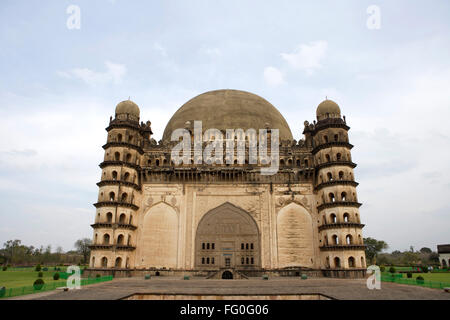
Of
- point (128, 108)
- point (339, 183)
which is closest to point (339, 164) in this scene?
point (339, 183)

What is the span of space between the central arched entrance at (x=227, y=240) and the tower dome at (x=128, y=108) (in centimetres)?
1650

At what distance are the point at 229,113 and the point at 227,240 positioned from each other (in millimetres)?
19453

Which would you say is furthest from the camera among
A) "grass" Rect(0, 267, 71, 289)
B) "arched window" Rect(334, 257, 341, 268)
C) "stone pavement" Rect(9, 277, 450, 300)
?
"arched window" Rect(334, 257, 341, 268)

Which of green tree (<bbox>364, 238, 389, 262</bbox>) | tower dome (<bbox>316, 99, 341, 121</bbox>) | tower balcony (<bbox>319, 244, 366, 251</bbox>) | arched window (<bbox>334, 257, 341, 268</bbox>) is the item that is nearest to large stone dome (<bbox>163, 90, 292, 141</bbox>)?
tower dome (<bbox>316, 99, 341, 121</bbox>)

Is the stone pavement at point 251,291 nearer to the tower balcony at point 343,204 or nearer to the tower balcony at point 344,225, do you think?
the tower balcony at point 344,225

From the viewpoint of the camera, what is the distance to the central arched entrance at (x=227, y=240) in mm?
35531

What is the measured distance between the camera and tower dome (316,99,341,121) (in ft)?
127

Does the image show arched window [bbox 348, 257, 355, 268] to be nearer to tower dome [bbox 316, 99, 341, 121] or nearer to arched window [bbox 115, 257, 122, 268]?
→ tower dome [bbox 316, 99, 341, 121]

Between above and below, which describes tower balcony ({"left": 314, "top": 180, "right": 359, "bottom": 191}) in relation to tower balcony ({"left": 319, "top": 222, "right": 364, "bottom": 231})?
above

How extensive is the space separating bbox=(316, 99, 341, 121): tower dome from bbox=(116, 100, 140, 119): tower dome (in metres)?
24.2

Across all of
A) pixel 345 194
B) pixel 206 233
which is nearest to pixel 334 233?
pixel 345 194

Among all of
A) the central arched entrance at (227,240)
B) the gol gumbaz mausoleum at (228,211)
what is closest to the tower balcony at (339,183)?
the gol gumbaz mausoleum at (228,211)

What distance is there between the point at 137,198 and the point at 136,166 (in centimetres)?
398
